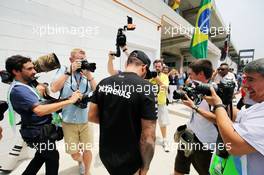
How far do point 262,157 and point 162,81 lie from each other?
7.32 feet

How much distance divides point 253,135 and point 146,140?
0.66 m

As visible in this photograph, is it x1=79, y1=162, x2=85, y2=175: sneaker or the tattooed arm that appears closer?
the tattooed arm

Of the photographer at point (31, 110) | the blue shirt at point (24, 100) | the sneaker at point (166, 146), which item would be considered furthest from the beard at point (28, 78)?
the sneaker at point (166, 146)

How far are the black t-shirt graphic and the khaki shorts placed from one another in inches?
32.9

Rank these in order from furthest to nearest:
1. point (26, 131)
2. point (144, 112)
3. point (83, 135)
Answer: point (83, 135) → point (26, 131) → point (144, 112)

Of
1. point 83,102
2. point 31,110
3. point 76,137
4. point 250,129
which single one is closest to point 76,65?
point 83,102

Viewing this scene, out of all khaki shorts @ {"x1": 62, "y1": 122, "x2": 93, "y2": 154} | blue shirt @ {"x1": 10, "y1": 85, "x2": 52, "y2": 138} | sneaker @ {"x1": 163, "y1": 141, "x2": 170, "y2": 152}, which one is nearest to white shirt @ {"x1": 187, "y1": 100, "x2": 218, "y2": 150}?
khaki shorts @ {"x1": 62, "y1": 122, "x2": 93, "y2": 154}

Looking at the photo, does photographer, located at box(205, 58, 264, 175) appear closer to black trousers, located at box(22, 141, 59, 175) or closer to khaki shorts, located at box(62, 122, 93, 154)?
black trousers, located at box(22, 141, 59, 175)

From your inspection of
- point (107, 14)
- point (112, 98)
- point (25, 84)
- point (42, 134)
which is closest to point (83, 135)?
point (42, 134)

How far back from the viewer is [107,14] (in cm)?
405

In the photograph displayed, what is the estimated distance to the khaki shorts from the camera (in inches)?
80.8

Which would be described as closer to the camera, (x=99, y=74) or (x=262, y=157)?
(x=262, y=157)

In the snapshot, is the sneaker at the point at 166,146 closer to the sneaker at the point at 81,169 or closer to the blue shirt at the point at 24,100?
the sneaker at the point at 81,169

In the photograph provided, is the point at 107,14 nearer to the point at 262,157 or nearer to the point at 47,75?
the point at 47,75
